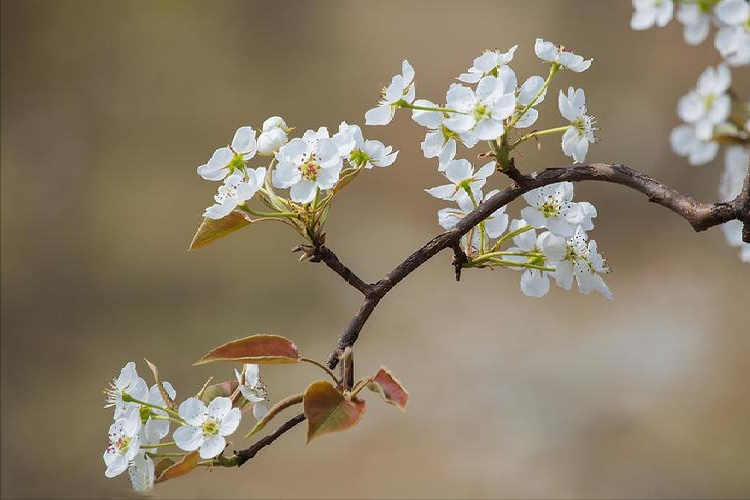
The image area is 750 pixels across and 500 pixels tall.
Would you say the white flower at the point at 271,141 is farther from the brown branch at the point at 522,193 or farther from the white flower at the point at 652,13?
the white flower at the point at 652,13

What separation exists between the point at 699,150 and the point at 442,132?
133 millimetres

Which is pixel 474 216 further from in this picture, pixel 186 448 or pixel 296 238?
pixel 296 238

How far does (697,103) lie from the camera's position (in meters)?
0.43

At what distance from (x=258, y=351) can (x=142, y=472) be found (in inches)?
4.0

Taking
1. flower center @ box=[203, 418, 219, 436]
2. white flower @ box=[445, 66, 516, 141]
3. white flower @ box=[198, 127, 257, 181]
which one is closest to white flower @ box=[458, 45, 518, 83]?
white flower @ box=[445, 66, 516, 141]

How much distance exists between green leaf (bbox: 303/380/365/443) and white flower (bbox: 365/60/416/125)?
0.47 feet

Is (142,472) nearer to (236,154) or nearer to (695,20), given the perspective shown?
(236,154)

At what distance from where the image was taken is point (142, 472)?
0.48 metres

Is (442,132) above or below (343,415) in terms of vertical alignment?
above

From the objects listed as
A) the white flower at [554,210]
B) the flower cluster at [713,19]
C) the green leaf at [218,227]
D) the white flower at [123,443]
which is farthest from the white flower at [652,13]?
the white flower at [123,443]

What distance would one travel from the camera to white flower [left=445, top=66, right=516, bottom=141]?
44cm

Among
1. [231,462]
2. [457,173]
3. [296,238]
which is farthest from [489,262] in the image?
[296,238]

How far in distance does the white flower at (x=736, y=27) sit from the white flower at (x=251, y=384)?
11.4 inches

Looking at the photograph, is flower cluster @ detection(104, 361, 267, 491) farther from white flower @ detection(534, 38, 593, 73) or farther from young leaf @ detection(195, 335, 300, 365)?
white flower @ detection(534, 38, 593, 73)
